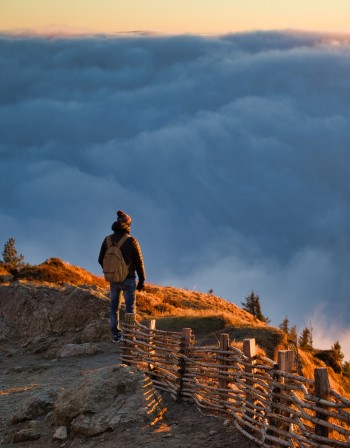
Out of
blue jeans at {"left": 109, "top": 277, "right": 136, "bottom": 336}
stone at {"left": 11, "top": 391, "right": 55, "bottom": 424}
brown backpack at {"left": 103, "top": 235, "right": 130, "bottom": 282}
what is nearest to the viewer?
stone at {"left": 11, "top": 391, "right": 55, "bottom": 424}

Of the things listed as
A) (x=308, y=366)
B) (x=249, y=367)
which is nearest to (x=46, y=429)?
(x=249, y=367)

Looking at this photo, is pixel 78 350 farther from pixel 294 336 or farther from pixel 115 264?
pixel 294 336

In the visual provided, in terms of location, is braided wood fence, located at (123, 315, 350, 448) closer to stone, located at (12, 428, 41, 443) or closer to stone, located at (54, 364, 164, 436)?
stone, located at (54, 364, 164, 436)

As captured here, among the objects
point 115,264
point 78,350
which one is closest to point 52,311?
point 78,350

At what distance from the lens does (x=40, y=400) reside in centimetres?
1070

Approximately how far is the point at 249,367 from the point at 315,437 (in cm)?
194

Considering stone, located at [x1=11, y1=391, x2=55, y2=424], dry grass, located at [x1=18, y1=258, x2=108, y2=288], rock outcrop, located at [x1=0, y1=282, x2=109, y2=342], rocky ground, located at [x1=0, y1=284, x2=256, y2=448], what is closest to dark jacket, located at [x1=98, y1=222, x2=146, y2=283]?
rocky ground, located at [x1=0, y1=284, x2=256, y2=448]

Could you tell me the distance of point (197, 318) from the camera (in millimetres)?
18891

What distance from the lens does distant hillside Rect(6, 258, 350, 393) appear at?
17.1 meters

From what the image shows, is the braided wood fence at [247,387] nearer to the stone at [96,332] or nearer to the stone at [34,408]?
the stone at [34,408]

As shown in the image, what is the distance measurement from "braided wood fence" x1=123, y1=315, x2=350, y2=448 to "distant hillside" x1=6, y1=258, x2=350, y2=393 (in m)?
3.30

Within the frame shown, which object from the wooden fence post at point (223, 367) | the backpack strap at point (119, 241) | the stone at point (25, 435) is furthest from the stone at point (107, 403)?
the backpack strap at point (119, 241)

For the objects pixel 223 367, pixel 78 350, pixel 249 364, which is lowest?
pixel 249 364

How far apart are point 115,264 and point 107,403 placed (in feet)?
13.3
